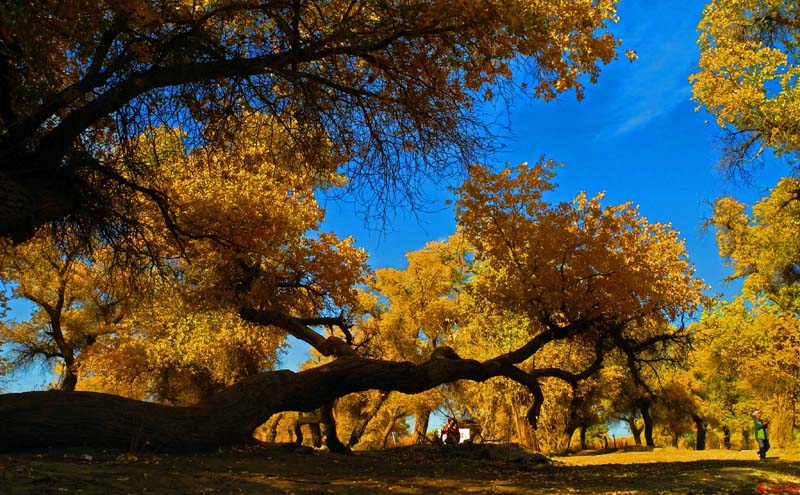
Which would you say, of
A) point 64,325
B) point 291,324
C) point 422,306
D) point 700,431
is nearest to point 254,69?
point 291,324

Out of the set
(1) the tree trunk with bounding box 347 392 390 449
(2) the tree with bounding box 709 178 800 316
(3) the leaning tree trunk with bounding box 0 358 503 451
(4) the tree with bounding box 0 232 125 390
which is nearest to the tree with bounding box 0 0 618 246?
(3) the leaning tree trunk with bounding box 0 358 503 451

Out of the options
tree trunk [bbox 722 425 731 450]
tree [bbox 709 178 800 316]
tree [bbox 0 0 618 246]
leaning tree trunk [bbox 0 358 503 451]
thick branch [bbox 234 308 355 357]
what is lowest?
tree trunk [bbox 722 425 731 450]

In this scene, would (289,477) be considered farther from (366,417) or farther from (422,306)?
(422,306)

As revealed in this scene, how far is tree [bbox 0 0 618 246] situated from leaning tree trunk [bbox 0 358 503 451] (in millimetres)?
2636

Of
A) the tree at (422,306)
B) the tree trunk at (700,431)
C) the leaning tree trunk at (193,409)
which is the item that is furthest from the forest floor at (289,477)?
the tree trunk at (700,431)

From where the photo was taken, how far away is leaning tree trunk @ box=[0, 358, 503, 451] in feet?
25.5

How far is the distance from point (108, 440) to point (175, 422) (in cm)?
100

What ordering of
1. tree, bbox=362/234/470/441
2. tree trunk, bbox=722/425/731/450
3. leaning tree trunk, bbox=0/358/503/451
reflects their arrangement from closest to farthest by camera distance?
leaning tree trunk, bbox=0/358/503/451 → tree, bbox=362/234/470/441 → tree trunk, bbox=722/425/731/450

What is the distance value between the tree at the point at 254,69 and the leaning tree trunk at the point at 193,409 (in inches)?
104

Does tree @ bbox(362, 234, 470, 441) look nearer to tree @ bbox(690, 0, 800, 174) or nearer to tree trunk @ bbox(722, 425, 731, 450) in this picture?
tree @ bbox(690, 0, 800, 174)

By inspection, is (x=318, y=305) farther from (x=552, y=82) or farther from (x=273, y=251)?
(x=552, y=82)

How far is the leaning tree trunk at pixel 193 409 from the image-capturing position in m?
7.77

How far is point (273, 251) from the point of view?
15.6 m

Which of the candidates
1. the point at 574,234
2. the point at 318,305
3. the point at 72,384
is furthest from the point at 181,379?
the point at 574,234
